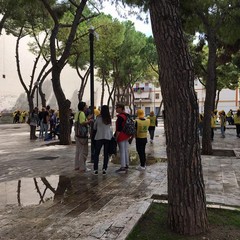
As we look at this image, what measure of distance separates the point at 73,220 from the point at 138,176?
330 centimetres

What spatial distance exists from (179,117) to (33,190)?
375 centimetres

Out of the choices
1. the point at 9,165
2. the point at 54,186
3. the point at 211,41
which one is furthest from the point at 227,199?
the point at 211,41

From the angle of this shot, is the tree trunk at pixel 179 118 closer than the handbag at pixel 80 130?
Yes

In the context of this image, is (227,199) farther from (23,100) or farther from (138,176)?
(23,100)

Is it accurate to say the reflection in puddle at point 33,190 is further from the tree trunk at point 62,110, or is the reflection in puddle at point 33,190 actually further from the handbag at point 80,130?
the tree trunk at point 62,110

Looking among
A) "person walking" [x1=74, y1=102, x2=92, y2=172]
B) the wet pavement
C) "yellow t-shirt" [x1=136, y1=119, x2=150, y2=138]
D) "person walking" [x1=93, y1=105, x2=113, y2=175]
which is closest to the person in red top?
"person walking" [x1=93, y1=105, x2=113, y2=175]

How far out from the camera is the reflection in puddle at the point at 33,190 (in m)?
5.98

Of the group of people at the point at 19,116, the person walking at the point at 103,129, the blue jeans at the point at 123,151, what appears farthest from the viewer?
the group of people at the point at 19,116

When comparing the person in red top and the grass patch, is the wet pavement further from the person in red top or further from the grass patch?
the person in red top

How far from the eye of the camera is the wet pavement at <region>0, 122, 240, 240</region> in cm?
445

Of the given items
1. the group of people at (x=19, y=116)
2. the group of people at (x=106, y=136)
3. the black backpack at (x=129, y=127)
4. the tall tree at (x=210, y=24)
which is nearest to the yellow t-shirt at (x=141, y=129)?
the group of people at (x=106, y=136)

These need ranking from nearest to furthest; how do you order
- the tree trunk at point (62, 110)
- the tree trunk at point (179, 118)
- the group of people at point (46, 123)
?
1. the tree trunk at point (179, 118)
2. the tree trunk at point (62, 110)
3. the group of people at point (46, 123)

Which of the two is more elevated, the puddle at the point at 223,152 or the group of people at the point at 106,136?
the group of people at the point at 106,136

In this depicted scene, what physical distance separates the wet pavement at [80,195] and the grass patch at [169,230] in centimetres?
14
